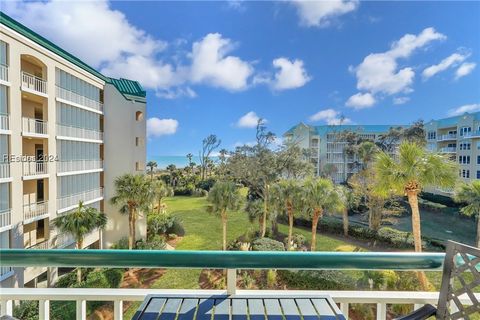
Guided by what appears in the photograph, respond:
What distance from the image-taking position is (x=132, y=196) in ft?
31.5

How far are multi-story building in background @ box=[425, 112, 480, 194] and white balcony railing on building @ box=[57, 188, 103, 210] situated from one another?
12.2m

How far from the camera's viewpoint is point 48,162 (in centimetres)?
813

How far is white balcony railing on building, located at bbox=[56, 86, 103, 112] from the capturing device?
8513 millimetres

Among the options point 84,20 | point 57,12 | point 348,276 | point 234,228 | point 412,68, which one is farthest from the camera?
point 412,68

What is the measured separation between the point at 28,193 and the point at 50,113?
8.86 feet

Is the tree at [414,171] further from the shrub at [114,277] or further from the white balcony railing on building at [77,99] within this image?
the white balcony railing on building at [77,99]

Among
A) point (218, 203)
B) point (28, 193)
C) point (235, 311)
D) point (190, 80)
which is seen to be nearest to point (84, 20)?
point (28, 193)

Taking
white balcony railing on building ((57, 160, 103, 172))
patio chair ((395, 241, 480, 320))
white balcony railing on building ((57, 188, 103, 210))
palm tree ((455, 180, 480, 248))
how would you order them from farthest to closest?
white balcony railing on building ((57, 188, 103, 210)) < white balcony railing on building ((57, 160, 103, 172)) < palm tree ((455, 180, 480, 248)) < patio chair ((395, 241, 480, 320))

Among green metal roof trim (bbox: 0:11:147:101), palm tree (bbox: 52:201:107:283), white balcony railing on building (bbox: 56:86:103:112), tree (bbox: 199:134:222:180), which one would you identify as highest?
green metal roof trim (bbox: 0:11:147:101)

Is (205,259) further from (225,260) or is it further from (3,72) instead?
(3,72)

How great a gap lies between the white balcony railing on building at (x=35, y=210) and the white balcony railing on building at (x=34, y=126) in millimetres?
2273

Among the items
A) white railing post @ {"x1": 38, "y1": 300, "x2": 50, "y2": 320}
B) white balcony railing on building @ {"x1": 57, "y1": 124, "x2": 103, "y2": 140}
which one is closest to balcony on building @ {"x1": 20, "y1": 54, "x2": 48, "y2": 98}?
white balcony railing on building @ {"x1": 57, "y1": 124, "x2": 103, "y2": 140}

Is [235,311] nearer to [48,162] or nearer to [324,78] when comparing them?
[48,162]

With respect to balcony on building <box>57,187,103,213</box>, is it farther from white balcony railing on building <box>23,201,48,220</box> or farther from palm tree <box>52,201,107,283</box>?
palm tree <box>52,201,107,283</box>
